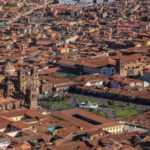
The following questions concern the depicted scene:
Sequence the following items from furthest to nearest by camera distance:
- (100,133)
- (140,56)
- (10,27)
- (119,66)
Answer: (10,27) < (140,56) < (119,66) < (100,133)

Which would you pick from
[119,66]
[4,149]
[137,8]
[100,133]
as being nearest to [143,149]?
[100,133]

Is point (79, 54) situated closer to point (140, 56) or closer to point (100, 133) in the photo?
point (140, 56)

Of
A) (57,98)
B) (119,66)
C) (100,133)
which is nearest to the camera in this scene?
(100,133)

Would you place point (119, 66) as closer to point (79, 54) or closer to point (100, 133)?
point (79, 54)

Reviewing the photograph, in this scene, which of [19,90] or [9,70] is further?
[9,70]

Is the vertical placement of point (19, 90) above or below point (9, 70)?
below

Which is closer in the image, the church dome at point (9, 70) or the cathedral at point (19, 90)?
the cathedral at point (19, 90)

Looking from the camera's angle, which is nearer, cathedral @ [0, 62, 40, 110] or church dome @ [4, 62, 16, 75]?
cathedral @ [0, 62, 40, 110]

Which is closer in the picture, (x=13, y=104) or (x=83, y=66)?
(x=13, y=104)
